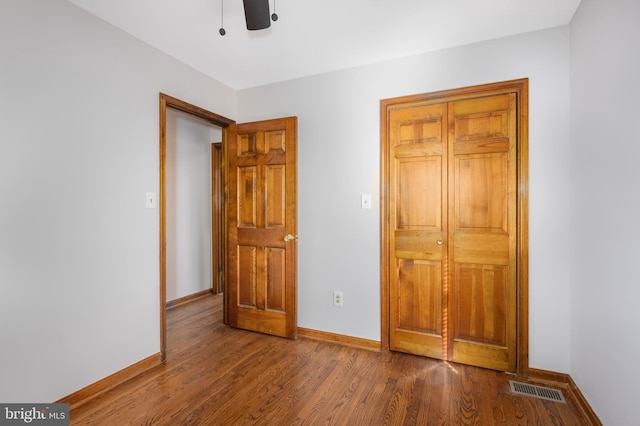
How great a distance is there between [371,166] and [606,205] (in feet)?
5.12

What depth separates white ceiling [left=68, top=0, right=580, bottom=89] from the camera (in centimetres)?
194

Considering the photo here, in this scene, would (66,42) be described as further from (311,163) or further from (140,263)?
(311,163)

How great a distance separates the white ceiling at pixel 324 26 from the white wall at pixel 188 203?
1.54 meters

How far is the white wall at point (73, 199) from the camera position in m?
1.65

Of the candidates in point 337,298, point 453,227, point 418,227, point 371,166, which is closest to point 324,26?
point 371,166

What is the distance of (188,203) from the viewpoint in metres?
4.19

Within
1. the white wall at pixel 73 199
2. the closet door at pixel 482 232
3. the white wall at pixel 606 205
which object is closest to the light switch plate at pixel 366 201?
the closet door at pixel 482 232

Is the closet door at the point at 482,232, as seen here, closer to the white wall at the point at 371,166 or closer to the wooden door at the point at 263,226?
the white wall at the point at 371,166

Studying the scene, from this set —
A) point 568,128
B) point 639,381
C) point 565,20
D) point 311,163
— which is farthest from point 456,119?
point 639,381

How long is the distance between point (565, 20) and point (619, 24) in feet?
2.49

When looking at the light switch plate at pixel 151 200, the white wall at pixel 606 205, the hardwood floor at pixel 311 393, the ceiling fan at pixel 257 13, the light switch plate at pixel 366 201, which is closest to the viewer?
the white wall at pixel 606 205

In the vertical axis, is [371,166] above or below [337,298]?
above

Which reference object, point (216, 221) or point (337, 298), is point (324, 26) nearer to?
point (337, 298)

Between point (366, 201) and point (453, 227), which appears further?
point (366, 201)
